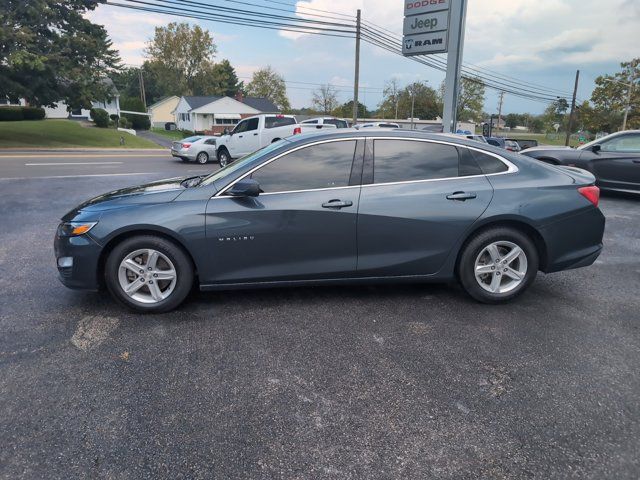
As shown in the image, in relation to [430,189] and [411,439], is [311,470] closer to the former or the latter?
[411,439]

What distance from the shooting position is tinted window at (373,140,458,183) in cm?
408

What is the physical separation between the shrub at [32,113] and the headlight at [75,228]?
44.1 meters

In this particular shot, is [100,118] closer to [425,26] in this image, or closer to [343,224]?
[425,26]

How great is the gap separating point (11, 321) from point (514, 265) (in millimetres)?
4361

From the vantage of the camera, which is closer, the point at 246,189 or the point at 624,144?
the point at 246,189

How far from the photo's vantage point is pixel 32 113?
133ft

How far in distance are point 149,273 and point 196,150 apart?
1678 centimetres

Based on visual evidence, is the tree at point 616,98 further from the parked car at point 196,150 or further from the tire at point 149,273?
the tire at point 149,273

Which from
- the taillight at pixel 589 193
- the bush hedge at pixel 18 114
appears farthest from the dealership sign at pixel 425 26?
the bush hedge at pixel 18 114

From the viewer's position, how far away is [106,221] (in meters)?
3.75

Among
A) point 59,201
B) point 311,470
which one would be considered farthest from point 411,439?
point 59,201

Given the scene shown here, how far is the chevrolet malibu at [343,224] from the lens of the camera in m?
3.82

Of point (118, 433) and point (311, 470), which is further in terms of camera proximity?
point (118, 433)

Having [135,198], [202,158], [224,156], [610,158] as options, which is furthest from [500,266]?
[202,158]
